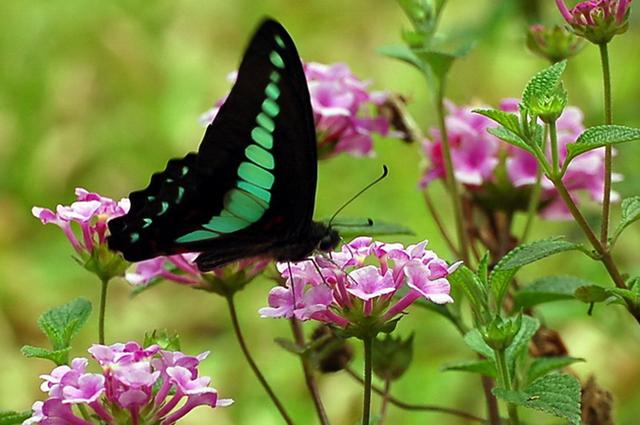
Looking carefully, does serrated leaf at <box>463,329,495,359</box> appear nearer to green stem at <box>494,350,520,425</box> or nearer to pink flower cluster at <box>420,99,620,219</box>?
green stem at <box>494,350,520,425</box>

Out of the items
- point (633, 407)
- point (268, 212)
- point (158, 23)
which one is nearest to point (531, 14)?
point (633, 407)

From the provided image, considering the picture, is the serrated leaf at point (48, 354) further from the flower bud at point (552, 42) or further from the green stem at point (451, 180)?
the flower bud at point (552, 42)

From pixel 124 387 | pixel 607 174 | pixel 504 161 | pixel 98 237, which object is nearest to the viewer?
pixel 124 387

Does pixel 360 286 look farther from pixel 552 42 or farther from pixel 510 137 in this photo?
pixel 552 42

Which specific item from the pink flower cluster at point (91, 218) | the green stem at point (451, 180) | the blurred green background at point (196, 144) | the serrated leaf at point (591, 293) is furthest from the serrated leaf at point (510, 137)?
the blurred green background at point (196, 144)

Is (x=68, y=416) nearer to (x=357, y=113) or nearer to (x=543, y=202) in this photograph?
(x=357, y=113)

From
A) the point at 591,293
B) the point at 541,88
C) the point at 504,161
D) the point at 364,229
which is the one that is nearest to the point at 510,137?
the point at 541,88
